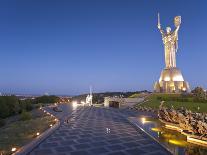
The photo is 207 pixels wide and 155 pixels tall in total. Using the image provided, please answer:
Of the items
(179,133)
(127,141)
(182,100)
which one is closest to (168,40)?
(182,100)

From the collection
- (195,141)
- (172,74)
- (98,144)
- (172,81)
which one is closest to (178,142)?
(195,141)

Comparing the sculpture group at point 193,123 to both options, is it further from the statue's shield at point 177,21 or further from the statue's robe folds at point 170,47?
the statue's shield at point 177,21

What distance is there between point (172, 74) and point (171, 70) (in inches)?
33.5

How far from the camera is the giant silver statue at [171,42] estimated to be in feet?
173

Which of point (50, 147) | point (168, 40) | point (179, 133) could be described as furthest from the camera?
point (168, 40)

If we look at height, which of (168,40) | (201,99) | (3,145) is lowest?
(3,145)

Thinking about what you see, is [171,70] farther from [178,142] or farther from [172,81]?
[178,142]

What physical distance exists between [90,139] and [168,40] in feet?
141

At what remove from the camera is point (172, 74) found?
55.2 metres

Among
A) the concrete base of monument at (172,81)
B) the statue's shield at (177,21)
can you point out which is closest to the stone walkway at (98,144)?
the statue's shield at (177,21)

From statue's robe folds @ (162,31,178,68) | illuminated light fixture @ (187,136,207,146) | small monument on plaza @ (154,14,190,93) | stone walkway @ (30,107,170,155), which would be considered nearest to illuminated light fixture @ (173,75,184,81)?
small monument on plaza @ (154,14,190,93)

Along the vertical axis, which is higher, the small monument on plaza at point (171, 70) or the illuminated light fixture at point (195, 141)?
the small monument on plaza at point (171, 70)

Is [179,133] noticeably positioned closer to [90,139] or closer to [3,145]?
[90,139]

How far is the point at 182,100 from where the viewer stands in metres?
37.7
